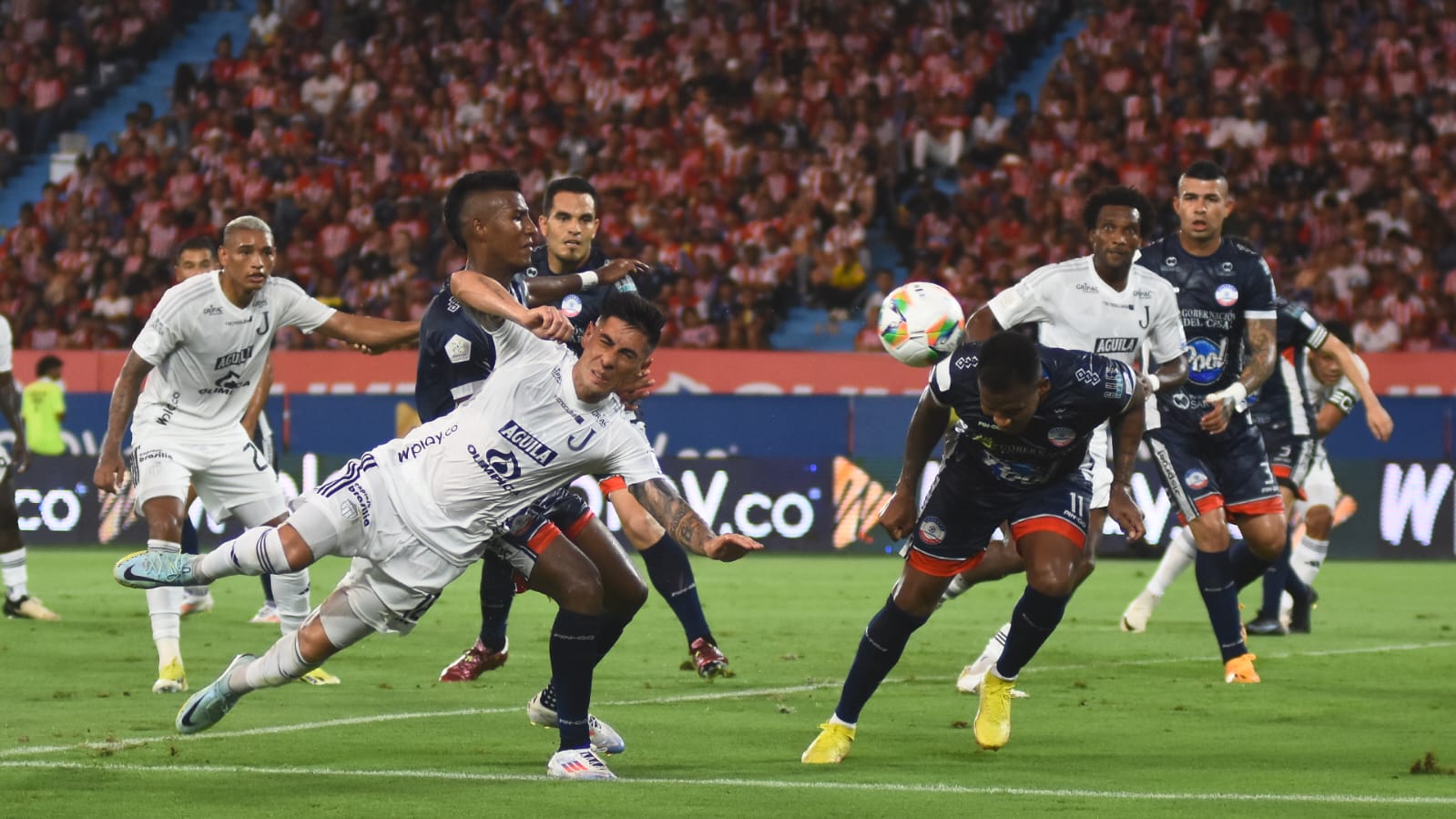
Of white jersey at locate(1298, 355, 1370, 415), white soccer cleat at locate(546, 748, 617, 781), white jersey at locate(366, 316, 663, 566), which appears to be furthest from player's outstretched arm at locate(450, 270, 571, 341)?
white jersey at locate(1298, 355, 1370, 415)

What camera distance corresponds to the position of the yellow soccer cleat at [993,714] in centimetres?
771

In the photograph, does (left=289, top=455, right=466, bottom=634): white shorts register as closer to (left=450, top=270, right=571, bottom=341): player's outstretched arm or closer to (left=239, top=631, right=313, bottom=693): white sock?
(left=239, top=631, right=313, bottom=693): white sock

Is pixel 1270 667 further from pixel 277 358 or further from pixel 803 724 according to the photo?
pixel 277 358

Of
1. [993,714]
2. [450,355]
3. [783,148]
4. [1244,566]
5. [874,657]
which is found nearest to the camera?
[874,657]

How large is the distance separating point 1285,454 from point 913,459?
5.96 metres

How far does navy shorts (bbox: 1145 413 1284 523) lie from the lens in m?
10.5

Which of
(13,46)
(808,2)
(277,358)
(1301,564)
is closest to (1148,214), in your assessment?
(1301,564)

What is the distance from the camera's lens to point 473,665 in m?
9.96

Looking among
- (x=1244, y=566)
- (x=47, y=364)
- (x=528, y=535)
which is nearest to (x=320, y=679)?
(x=528, y=535)

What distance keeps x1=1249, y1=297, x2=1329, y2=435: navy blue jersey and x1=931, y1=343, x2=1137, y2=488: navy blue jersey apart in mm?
4653

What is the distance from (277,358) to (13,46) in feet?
38.7

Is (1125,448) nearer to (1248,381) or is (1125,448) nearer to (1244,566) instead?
(1248,381)

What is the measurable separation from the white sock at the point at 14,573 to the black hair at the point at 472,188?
6485 millimetres

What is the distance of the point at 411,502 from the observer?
697 centimetres
